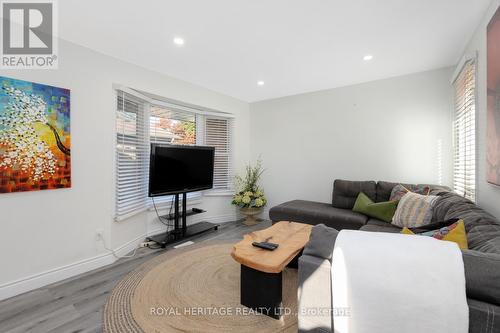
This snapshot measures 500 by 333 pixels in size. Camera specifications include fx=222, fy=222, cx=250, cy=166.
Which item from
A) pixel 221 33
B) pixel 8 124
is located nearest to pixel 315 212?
pixel 221 33

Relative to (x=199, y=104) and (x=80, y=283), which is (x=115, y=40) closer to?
(x=199, y=104)

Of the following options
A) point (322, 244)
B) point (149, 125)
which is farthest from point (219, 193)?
point (322, 244)

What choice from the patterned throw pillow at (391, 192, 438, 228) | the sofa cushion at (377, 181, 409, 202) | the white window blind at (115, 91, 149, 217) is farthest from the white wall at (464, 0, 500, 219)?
the white window blind at (115, 91, 149, 217)

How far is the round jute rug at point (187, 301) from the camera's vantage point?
5.23 feet

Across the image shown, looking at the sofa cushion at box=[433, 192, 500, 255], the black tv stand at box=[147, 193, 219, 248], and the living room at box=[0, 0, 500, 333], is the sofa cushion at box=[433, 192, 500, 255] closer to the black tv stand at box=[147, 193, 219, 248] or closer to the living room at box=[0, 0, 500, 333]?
the living room at box=[0, 0, 500, 333]

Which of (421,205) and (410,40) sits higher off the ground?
(410,40)

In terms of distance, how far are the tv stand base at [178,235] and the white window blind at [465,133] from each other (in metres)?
3.24

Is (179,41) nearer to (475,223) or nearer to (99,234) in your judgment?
(99,234)

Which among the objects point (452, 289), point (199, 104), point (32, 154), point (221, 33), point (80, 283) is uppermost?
point (221, 33)

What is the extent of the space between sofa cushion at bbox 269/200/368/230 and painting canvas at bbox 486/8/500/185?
1350 millimetres

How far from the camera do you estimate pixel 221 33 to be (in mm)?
2125

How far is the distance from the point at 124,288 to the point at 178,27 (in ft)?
8.09

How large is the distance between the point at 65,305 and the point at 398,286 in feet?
7.99

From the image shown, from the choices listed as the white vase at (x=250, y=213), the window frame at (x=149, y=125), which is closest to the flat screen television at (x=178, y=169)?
the window frame at (x=149, y=125)
